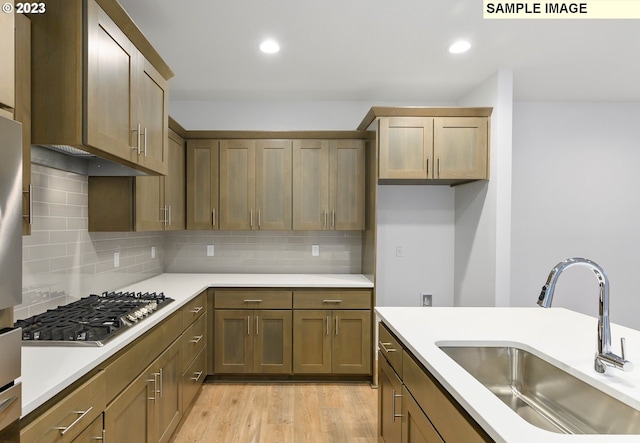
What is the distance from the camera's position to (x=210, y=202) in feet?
11.7

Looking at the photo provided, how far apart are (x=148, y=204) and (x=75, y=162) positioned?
619 millimetres

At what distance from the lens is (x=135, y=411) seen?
1755 mm

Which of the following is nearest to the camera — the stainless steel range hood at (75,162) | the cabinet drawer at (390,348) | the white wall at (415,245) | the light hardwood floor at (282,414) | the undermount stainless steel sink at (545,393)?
the undermount stainless steel sink at (545,393)

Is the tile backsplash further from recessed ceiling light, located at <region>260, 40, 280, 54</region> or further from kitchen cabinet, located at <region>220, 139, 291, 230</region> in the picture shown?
recessed ceiling light, located at <region>260, 40, 280, 54</region>

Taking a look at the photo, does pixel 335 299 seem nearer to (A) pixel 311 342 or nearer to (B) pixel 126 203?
(A) pixel 311 342

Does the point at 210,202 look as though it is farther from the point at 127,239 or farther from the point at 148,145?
the point at 148,145

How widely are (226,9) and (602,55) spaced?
2.93 meters

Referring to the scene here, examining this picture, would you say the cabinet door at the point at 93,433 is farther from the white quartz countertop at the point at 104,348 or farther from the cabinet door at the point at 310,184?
the cabinet door at the point at 310,184

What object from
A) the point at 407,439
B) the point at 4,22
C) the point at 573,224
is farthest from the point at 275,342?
the point at 573,224

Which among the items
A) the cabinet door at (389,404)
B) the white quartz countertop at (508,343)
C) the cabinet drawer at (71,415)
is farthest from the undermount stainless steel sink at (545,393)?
the cabinet drawer at (71,415)

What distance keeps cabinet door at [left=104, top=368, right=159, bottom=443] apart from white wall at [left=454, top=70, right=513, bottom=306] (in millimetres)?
2699

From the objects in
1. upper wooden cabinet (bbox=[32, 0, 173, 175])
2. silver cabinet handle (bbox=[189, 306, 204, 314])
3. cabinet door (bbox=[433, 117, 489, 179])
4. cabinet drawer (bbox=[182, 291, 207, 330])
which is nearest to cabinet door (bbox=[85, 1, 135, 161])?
upper wooden cabinet (bbox=[32, 0, 173, 175])

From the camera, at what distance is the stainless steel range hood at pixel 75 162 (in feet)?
6.09

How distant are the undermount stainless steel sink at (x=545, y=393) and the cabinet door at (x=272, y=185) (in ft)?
7.55
